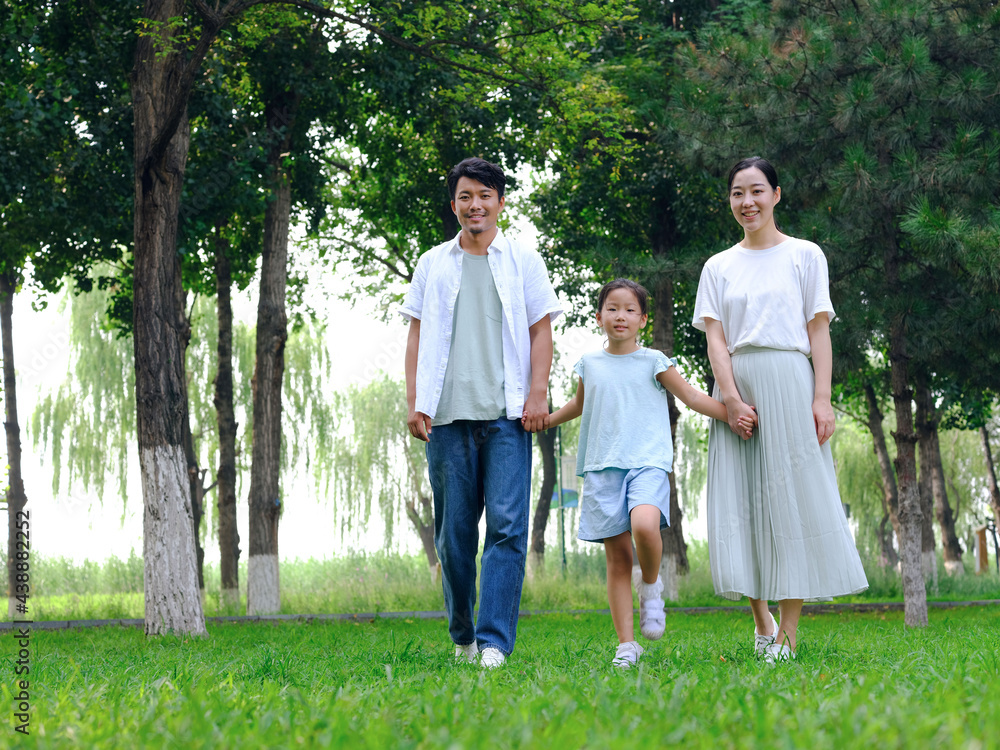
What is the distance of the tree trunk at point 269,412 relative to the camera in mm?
13492

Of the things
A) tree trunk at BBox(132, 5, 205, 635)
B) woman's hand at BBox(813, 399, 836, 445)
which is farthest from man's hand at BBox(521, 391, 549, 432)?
tree trunk at BBox(132, 5, 205, 635)

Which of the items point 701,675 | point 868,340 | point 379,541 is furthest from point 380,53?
point 379,541

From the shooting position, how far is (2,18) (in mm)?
10812

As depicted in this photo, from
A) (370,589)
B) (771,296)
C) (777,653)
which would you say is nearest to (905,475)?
(771,296)

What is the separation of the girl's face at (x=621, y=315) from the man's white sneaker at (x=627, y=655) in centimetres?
147

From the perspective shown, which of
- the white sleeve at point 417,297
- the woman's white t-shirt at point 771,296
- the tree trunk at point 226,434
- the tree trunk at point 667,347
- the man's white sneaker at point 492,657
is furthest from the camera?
the tree trunk at point 667,347

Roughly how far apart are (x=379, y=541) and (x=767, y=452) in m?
22.7

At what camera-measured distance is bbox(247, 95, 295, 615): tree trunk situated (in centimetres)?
1349

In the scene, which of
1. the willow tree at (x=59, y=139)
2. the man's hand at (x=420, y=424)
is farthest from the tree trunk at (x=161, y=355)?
the man's hand at (x=420, y=424)

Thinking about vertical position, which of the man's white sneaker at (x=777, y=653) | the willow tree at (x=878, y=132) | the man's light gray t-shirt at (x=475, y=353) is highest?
the willow tree at (x=878, y=132)

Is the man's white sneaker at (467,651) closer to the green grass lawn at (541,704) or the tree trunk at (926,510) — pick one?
the green grass lawn at (541,704)

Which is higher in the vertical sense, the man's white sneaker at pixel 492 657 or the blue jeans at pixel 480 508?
the blue jeans at pixel 480 508

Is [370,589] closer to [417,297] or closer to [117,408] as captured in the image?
[117,408]

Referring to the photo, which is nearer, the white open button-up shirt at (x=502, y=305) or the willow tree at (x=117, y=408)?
the white open button-up shirt at (x=502, y=305)
